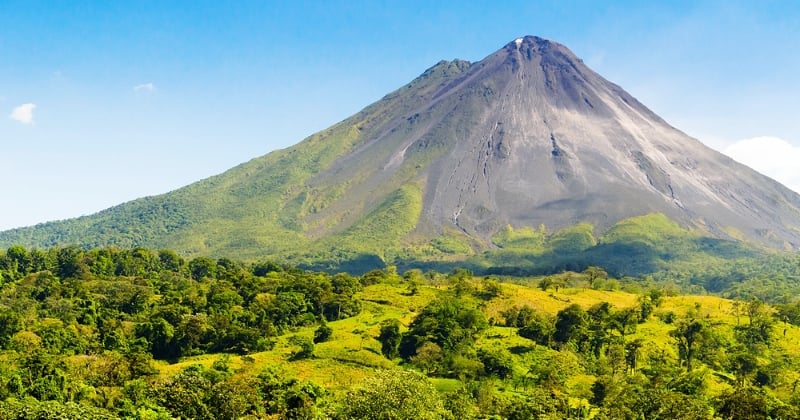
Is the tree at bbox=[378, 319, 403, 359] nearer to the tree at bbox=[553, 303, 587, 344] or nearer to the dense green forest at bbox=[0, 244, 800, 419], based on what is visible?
the dense green forest at bbox=[0, 244, 800, 419]

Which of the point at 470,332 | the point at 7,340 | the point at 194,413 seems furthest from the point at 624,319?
the point at 7,340

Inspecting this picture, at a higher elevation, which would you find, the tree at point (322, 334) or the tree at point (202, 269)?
the tree at point (202, 269)

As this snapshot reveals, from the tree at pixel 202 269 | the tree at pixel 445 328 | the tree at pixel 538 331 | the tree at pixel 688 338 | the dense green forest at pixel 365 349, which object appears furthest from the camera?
the tree at pixel 202 269

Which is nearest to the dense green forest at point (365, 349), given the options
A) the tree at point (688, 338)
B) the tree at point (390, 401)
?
the tree at point (390, 401)

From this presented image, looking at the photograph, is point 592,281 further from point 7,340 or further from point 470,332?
point 7,340

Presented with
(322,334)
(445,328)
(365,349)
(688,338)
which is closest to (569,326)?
(688,338)

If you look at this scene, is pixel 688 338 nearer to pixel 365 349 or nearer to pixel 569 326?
pixel 569 326

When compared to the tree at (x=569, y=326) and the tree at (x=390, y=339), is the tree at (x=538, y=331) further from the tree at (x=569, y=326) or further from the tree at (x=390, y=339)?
the tree at (x=390, y=339)

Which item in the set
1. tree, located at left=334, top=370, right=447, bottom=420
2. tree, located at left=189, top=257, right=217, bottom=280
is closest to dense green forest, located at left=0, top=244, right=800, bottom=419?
tree, located at left=334, top=370, right=447, bottom=420

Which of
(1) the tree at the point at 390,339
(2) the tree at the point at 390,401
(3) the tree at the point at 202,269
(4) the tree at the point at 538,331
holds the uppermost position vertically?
(3) the tree at the point at 202,269
